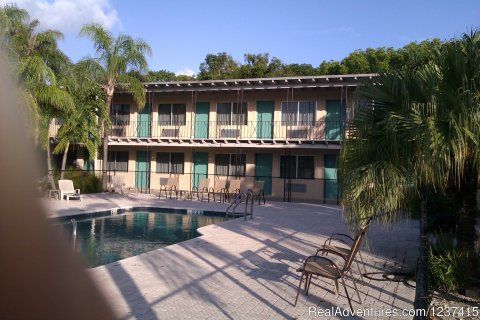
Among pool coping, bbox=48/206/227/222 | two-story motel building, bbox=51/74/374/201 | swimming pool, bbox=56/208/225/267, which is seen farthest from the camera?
two-story motel building, bbox=51/74/374/201

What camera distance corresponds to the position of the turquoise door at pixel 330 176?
2144 cm

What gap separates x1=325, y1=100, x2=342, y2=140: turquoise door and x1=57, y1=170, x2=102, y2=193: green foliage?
11582 mm

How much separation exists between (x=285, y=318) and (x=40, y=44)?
2039cm

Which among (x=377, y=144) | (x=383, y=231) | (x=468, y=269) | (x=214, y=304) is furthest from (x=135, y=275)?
(x=383, y=231)

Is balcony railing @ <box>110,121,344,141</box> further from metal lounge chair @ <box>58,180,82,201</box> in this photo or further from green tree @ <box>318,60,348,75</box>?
green tree @ <box>318,60,348,75</box>

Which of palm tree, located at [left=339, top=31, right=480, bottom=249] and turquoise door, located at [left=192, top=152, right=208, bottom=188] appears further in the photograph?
turquoise door, located at [left=192, top=152, right=208, bottom=188]

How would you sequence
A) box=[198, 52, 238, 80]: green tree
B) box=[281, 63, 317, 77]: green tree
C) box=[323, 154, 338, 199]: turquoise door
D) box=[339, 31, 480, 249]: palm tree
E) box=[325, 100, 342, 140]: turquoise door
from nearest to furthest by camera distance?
box=[339, 31, 480, 249]: palm tree → box=[325, 100, 342, 140]: turquoise door → box=[323, 154, 338, 199]: turquoise door → box=[281, 63, 317, 77]: green tree → box=[198, 52, 238, 80]: green tree

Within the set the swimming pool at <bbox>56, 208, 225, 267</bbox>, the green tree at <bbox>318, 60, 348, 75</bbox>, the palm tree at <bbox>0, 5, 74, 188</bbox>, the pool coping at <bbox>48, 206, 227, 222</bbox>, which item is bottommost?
the swimming pool at <bbox>56, 208, 225, 267</bbox>

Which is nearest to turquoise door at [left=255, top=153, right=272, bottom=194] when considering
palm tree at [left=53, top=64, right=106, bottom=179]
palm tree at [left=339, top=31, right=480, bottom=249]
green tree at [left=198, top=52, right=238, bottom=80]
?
palm tree at [left=53, top=64, right=106, bottom=179]

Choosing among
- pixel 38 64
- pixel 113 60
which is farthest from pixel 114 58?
pixel 38 64

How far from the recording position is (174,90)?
2314 centimetres

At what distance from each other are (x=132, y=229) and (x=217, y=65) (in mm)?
31845

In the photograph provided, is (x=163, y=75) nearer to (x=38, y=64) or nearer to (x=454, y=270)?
(x=38, y=64)

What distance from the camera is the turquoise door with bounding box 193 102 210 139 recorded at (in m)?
23.9
